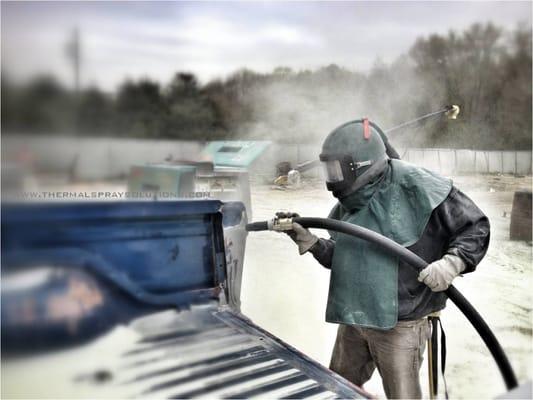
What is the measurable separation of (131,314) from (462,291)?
1.73m

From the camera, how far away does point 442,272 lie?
140 cm

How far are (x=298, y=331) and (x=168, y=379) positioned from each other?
1.35 meters

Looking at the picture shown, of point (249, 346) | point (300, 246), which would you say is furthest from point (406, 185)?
point (249, 346)

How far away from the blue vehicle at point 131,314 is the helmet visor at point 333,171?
1.29 ft

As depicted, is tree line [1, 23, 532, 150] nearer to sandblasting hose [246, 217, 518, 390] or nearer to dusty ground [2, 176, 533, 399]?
dusty ground [2, 176, 533, 399]

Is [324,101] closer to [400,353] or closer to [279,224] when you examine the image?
[279,224]

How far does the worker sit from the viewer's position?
1486mm

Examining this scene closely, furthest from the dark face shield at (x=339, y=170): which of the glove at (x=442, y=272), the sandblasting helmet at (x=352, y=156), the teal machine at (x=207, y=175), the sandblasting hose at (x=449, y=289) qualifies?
the glove at (x=442, y=272)

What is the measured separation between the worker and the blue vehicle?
0.32 meters

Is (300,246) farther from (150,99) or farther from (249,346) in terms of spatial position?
(150,99)

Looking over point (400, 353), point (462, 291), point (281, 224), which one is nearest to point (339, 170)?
point (281, 224)

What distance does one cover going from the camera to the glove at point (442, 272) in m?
1.39

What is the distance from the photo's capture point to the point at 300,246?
1.68 meters

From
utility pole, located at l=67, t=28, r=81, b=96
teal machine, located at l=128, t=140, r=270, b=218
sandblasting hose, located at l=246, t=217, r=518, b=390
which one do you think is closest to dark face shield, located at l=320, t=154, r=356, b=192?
sandblasting hose, located at l=246, t=217, r=518, b=390
